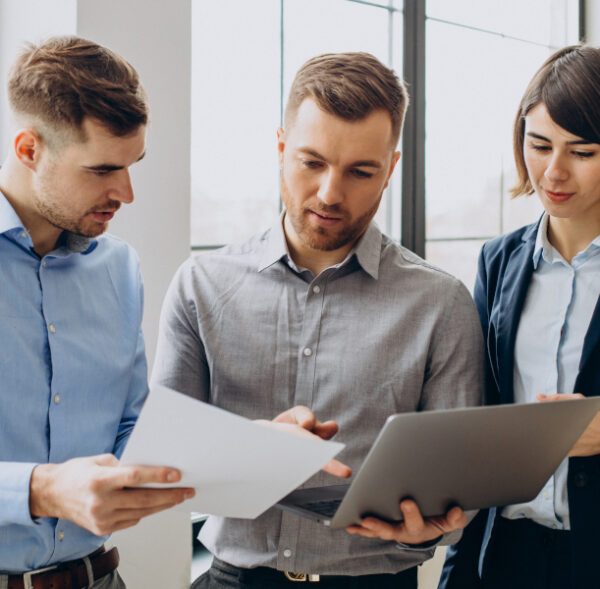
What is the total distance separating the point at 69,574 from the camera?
4.44 feet

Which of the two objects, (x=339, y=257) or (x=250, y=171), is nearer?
(x=339, y=257)

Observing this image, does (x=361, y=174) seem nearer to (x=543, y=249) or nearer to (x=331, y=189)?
(x=331, y=189)

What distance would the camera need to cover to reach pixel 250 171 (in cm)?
273

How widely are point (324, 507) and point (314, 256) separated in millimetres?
578

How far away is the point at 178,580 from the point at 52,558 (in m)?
0.88

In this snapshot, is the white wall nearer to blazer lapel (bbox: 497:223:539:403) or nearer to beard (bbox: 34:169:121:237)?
beard (bbox: 34:169:121:237)

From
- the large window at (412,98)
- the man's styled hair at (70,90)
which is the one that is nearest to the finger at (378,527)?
the man's styled hair at (70,90)

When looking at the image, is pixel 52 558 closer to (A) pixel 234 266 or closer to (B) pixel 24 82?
(A) pixel 234 266

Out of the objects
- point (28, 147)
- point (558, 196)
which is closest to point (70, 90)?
point (28, 147)

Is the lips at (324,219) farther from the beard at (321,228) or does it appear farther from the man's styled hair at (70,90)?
the man's styled hair at (70,90)

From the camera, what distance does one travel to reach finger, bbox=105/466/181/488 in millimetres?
979

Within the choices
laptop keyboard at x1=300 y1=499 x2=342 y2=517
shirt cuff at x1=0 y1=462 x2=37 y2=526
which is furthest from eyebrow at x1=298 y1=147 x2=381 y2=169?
shirt cuff at x1=0 y1=462 x2=37 y2=526

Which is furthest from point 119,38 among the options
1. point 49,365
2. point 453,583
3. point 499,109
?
point 499,109

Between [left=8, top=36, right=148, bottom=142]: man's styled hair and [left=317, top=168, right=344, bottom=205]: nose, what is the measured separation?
39 centimetres
